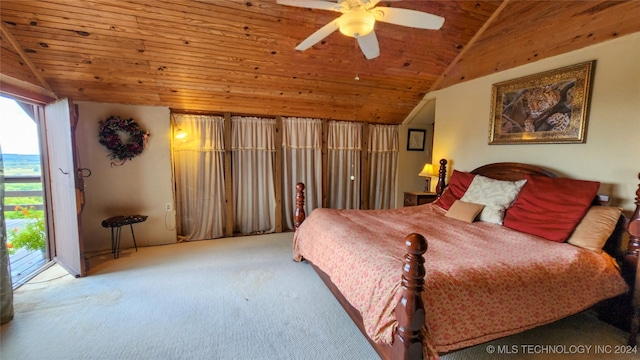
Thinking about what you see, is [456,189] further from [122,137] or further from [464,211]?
[122,137]

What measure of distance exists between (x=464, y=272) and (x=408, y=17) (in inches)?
66.2

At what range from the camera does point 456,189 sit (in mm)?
3367

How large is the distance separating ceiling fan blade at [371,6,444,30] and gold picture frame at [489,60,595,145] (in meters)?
1.71

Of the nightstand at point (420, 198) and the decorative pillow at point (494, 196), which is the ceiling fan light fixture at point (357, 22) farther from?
the nightstand at point (420, 198)

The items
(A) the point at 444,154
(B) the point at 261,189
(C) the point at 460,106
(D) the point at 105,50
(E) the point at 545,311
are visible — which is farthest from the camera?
(B) the point at 261,189

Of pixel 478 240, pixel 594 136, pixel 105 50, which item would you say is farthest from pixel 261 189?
pixel 594 136

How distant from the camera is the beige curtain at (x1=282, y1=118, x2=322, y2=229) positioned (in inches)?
180

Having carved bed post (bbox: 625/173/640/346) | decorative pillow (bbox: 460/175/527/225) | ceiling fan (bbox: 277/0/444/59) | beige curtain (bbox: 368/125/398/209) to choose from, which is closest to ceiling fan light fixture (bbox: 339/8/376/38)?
ceiling fan (bbox: 277/0/444/59)

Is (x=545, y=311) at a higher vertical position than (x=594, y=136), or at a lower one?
lower

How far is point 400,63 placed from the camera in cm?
352

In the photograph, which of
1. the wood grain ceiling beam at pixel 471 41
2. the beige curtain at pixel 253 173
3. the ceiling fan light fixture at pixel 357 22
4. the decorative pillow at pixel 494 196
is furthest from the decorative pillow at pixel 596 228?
the beige curtain at pixel 253 173

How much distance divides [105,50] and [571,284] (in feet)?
14.5

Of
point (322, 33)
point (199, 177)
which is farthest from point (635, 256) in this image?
point (199, 177)

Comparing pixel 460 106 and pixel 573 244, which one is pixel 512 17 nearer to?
pixel 460 106
